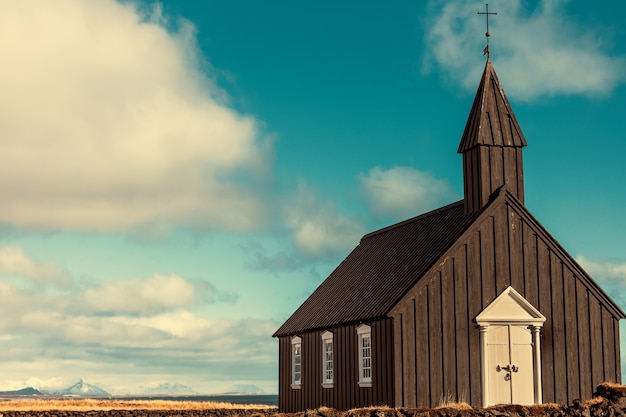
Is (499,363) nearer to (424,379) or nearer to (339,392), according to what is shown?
(424,379)

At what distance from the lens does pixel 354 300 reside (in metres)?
34.2

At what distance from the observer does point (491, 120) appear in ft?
108

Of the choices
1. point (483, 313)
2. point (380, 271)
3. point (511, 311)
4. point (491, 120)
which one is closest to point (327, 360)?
point (380, 271)

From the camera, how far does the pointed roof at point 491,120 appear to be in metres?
32.5

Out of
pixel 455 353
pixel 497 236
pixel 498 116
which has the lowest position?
pixel 455 353

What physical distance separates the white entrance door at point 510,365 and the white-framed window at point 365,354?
3983 millimetres

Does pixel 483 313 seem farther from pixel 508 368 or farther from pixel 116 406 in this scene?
pixel 116 406

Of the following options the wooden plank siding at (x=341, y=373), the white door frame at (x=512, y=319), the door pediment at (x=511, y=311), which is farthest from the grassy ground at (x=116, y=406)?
the door pediment at (x=511, y=311)

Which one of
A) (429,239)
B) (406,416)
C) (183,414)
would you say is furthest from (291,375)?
(406,416)

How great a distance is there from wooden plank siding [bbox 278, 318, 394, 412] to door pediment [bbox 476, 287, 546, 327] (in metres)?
3.46

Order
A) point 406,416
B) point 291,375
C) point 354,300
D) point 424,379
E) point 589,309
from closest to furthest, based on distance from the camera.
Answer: point 406,416
point 424,379
point 589,309
point 354,300
point 291,375

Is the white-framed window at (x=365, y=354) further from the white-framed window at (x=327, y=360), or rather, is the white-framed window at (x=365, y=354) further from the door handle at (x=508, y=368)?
the door handle at (x=508, y=368)

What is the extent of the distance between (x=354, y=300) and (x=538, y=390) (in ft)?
25.1

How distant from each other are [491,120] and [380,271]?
7.20 meters
